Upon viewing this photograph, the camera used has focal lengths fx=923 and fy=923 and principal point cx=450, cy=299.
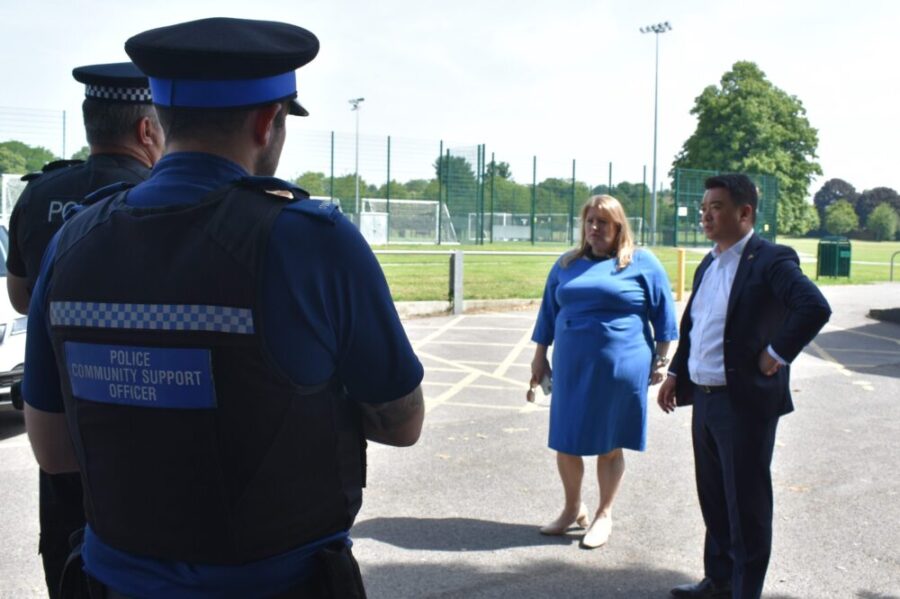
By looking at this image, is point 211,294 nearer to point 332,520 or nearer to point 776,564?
point 332,520

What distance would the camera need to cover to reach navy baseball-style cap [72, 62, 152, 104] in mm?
2920

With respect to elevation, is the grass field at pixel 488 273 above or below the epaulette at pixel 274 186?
below

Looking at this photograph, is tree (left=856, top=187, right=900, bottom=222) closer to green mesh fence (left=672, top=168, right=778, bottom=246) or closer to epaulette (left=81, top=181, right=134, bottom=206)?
green mesh fence (left=672, top=168, right=778, bottom=246)

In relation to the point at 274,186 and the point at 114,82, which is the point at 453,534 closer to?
the point at 114,82

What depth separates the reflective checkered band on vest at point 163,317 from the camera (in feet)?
5.35

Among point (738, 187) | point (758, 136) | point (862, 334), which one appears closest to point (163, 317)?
point (738, 187)

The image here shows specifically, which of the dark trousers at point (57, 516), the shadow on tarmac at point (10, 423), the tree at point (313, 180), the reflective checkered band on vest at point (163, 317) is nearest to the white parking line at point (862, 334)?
the shadow on tarmac at point (10, 423)

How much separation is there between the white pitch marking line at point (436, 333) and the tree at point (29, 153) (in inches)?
556

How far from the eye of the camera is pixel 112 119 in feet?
9.87

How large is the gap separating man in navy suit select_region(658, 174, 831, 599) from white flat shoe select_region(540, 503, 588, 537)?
1.11m

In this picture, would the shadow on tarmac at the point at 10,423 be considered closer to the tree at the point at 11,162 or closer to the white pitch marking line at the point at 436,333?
the white pitch marking line at the point at 436,333

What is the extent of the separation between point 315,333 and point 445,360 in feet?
31.4

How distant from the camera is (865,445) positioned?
7172 mm

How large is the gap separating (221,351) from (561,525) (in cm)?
391
